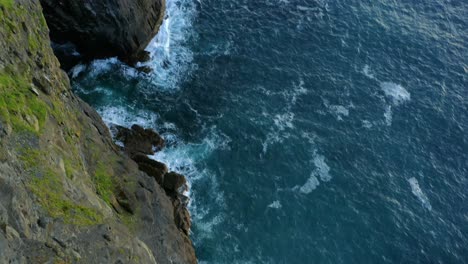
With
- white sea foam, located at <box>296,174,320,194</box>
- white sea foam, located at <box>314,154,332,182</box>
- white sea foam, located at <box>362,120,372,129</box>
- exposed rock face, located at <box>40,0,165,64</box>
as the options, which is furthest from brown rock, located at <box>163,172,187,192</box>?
white sea foam, located at <box>362,120,372,129</box>

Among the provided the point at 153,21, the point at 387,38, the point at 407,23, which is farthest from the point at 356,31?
the point at 153,21

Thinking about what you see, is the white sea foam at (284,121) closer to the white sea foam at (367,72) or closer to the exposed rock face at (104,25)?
the white sea foam at (367,72)

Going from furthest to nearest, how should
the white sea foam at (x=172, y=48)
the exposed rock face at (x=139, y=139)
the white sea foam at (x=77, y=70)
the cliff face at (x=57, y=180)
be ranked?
1. the white sea foam at (x=172, y=48)
2. the white sea foam at (x=77, y=70)
3. the exposed rock face at (x=139, y=139)
4. the cliff face at (x=57, y=180)

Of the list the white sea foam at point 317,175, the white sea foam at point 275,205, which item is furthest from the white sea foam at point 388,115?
the white sea foam at point 275,205

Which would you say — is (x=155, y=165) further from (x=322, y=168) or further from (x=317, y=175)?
(x=322, y=168)

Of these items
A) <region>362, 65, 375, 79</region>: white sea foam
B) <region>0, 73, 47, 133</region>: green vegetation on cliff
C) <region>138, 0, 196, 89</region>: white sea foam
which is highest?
<region>0, 73, 47, 133</region>: green vegetation on cliff

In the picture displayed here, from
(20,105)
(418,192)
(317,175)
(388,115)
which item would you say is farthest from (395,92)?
(20,105)

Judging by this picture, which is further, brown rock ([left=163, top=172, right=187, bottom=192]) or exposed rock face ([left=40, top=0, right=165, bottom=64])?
exposed rock face ([left=40, top=0, right=165, bottom=64])

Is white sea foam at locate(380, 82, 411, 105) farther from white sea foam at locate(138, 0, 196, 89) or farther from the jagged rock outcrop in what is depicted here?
the jagged rock outcrop

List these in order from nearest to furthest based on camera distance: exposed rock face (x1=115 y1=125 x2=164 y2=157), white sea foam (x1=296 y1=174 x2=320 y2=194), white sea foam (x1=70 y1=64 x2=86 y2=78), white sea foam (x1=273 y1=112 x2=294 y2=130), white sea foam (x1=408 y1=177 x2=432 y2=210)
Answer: exposed rock face (x1=115 y1=125 x2=164 y2=157), white sea foam (x1=296 y1=174 x2=320 y2=194), white sea foam (x1=408 y1=177 x2=432 y2=210), white sea foam (x1=70 y1=64 x2=86 y2=78), white sea foam (x1=273 y1=112 x2=294 y2=130)
